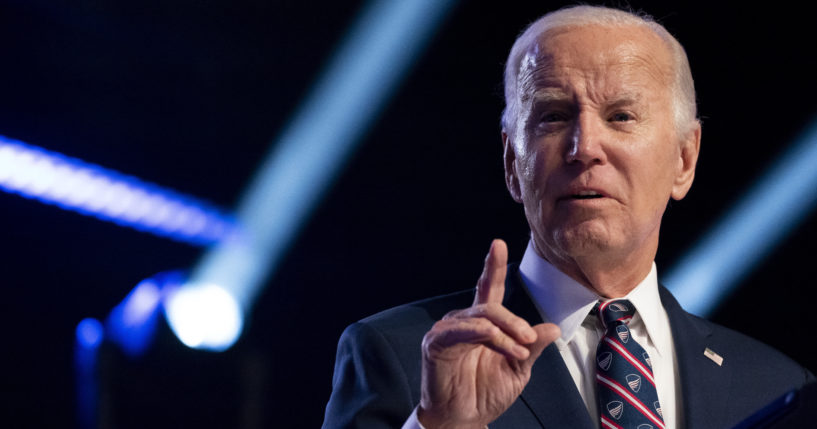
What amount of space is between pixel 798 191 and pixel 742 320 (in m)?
0.58

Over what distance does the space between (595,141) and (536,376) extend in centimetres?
47

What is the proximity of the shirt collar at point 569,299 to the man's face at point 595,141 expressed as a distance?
0.04 metres

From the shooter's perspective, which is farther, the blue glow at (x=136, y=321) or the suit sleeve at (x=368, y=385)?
the blue glow at (x=136, y=321)

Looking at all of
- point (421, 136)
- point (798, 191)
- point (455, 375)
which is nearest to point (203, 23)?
point (421, 136)

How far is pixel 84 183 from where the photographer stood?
3586 millimetres

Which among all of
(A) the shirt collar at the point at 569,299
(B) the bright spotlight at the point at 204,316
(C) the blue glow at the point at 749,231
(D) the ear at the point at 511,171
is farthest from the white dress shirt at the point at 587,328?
(B) the bright spotlight at the point at 204,316

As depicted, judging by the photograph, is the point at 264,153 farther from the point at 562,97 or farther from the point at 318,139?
the point at 562,97

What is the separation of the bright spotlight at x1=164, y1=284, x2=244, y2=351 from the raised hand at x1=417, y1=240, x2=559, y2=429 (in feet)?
8.24

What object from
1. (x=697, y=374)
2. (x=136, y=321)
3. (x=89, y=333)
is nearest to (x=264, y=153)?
(x=136, y=321)

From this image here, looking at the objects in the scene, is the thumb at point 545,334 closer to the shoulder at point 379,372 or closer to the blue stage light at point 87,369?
the shoulder at point 379,372

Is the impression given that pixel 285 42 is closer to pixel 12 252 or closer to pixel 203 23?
pixel 203 23

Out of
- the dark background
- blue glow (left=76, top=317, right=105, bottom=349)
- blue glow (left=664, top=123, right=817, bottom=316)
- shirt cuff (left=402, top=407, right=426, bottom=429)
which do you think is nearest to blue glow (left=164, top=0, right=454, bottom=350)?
the dark background

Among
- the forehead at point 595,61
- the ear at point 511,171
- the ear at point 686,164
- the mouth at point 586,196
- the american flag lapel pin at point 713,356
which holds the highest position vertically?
the forehead at point 595,61

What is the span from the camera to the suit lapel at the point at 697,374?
1.58 m
